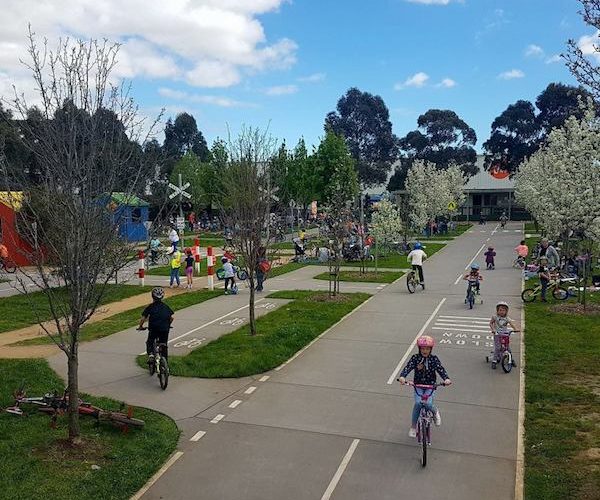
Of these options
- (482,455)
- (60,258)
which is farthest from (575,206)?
(60,258)

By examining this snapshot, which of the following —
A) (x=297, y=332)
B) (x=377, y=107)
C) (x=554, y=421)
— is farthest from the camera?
(x=377, y=107)

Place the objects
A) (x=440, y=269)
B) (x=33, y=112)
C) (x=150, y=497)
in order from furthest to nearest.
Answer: (x=440, y=269) < (x=33, y=112) < (x=150, y=497)

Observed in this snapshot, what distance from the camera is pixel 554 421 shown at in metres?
8.95

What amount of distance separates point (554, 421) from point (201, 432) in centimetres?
526

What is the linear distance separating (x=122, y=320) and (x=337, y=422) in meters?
9.78

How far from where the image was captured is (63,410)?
9047 mm

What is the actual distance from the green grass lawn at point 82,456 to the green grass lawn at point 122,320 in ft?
17.2

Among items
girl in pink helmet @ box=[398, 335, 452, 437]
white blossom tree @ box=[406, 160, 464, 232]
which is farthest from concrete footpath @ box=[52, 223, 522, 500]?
white blossom tree @ box=[406, 160, 464, 232]

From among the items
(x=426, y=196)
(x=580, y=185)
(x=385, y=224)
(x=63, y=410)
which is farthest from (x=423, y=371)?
(x=426, y=196)

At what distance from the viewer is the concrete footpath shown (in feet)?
23.2

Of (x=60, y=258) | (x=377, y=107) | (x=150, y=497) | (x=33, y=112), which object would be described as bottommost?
(x=150, y=497)

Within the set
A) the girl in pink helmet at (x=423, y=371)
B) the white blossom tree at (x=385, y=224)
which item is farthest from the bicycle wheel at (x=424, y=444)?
the white blossom tree at (x=385, y=224)

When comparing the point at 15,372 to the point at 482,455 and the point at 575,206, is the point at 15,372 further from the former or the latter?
the point at 575,206

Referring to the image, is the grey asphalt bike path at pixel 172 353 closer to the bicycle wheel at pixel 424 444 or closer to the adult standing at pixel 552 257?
the bicycle wheel at pixel 424 444
